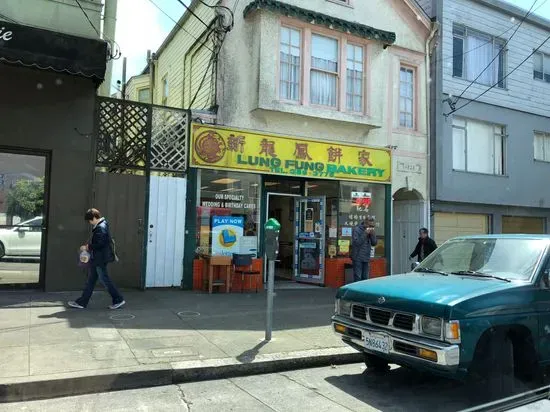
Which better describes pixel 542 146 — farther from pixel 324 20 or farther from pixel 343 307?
pixel 343 307

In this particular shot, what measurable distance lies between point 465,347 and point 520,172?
1312cm

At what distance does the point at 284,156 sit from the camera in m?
11.9

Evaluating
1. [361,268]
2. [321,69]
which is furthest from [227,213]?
[321,69]

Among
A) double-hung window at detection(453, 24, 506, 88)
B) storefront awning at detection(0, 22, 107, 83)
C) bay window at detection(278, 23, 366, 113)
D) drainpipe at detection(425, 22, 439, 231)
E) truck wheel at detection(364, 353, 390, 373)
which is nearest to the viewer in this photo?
truck wheel at detection(364, 353, 390, 373)

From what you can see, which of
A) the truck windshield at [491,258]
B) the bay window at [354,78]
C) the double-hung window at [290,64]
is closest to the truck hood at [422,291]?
the truck windshield at [491,258]

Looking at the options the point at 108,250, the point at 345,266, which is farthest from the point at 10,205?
the point at 345,266

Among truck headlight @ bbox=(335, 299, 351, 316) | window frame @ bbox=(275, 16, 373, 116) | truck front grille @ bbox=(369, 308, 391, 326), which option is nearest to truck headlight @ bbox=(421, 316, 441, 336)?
truck front grille @ bbox=(369, 308, 391, 326)

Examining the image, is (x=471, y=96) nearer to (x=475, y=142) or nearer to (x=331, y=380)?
(x=475, y=142)

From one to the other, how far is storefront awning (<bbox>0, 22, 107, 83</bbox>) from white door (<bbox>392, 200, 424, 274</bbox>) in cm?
944

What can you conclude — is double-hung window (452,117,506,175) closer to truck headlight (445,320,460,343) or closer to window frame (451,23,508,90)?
window frame (451,23,508,90)

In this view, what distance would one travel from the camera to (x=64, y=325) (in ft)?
23.1

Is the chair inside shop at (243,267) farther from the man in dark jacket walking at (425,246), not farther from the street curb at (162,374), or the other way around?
the street curb at (162,374)

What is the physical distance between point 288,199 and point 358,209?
7.25 feet

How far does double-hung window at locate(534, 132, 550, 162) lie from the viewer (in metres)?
16.6
